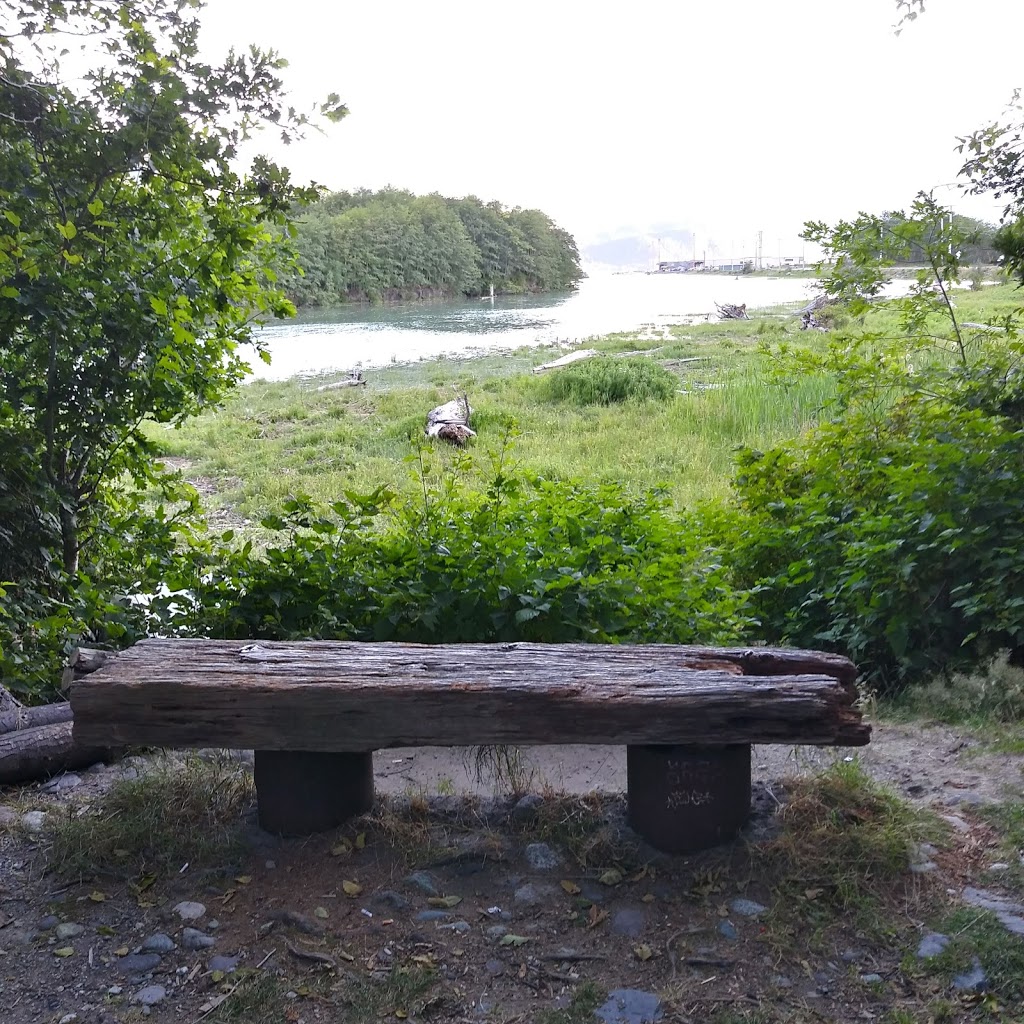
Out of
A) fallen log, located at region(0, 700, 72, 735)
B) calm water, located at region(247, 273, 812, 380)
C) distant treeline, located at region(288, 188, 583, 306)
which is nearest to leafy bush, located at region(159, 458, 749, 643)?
fallen log, located at region(0, 700, 72, 735)

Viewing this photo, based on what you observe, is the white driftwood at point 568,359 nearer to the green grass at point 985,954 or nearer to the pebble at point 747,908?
the pebble at point 747,908

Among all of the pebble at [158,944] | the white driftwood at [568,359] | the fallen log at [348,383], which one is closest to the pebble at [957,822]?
the pebble at [158,944]

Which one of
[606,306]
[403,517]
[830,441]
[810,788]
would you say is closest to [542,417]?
[830,441]

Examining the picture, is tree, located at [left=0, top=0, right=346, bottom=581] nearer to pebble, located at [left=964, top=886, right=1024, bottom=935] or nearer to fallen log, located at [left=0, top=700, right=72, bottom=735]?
fallen log, located at [left=0, top=700, right=72, bottom=735]

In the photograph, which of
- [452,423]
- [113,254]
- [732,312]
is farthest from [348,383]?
[732,312]

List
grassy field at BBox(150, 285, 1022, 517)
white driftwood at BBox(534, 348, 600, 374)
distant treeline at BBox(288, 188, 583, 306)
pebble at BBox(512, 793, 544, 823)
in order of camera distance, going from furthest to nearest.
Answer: distant treeline at BBox(288, 188, 583, 306) → white driftwood at BBox(534, 348, 600, 374) → grassy field at BBox(150, 285, 1022, 517) → pebble at BBox(512, 793, 544, 823)

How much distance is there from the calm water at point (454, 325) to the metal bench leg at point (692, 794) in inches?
761

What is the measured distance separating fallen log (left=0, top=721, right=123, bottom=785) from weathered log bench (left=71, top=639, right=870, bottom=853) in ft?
3.19

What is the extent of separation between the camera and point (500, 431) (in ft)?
45.3

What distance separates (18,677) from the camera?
458cm

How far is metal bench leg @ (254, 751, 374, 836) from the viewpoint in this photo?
10.9 ft

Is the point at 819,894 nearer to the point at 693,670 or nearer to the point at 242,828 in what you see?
the point at 693,670

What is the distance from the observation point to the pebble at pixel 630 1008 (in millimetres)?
2477

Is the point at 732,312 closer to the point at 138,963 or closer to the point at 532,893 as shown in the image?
the point at 532,893
